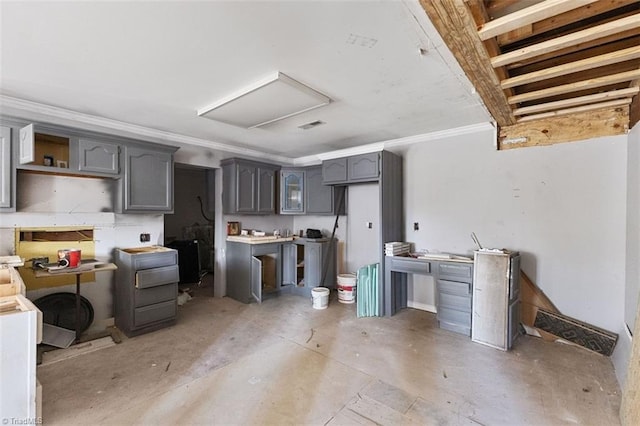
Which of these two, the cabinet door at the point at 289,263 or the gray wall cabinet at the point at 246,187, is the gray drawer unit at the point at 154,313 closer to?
the gray wall cabinet at the point at 246,187

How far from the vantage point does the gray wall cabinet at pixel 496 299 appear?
297 cm

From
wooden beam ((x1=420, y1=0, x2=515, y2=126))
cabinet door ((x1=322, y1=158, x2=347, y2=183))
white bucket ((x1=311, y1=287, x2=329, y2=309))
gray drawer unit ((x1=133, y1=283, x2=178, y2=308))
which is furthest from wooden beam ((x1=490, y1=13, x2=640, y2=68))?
gray drawer unit ((x1=133, y1=283, x2=178, y2=308))

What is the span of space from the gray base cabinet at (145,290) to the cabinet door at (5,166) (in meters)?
1.11

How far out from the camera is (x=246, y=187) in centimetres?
472

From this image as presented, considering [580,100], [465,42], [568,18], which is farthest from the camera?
[580,100]

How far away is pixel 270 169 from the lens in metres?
5.10

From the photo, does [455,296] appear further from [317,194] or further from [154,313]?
[154,313]

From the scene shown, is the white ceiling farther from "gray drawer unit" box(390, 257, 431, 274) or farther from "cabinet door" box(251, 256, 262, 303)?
"cabinet door" box(251, 256, 262, 303)

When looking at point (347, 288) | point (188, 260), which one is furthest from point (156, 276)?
point (347, 288)

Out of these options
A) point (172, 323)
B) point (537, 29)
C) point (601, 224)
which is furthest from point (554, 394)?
point (172, 323)

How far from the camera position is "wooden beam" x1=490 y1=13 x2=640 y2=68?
151 centimetres

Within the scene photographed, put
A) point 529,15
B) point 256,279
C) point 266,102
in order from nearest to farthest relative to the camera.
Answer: point 529,15
point 266,102
point 256,279

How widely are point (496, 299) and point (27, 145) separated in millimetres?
4742

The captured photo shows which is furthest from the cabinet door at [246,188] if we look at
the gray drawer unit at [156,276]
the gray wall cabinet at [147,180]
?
the gray drawer unit at [156,276]
